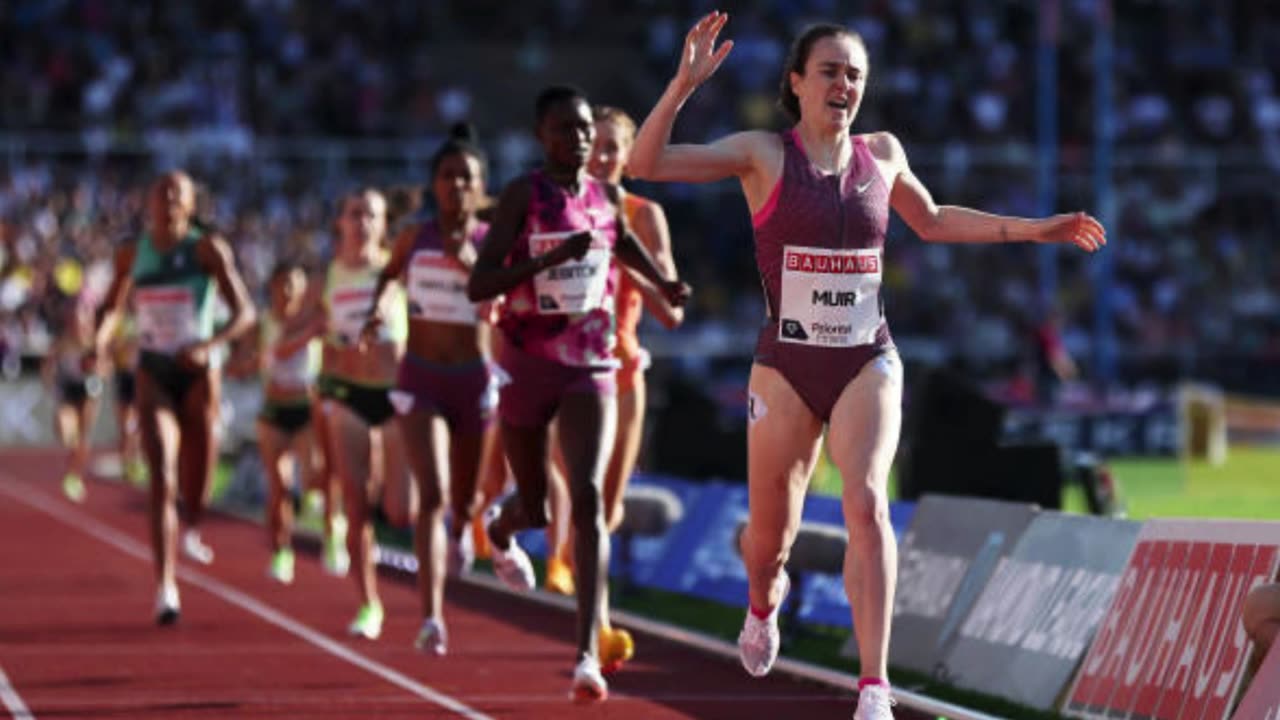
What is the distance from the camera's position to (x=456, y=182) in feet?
39.0

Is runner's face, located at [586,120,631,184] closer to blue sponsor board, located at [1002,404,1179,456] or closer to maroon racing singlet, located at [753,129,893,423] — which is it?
maroon racing singlet, located at [753,129,893,423]

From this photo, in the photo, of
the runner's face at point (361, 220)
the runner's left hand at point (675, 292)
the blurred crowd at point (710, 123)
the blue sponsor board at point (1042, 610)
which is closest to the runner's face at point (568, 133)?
the runner's left hand at point (675, 292)

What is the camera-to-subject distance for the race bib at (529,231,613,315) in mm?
10086

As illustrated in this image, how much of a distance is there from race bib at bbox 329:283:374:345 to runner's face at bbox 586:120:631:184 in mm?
2450

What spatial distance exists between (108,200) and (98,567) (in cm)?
1641

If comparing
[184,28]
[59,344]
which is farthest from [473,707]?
[184,28]

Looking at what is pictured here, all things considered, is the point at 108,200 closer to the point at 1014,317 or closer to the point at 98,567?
the point at 1014,317

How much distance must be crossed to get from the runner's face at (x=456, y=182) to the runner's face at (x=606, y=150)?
1.94ft

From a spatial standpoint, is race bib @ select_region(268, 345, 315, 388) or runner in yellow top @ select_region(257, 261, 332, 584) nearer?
runner in yellow top @ select_region(257, 261, 332, 584)

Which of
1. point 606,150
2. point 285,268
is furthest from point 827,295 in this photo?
point 285,268

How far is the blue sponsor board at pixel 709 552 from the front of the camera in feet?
45.8

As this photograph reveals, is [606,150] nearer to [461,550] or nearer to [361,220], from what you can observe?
[361,220]

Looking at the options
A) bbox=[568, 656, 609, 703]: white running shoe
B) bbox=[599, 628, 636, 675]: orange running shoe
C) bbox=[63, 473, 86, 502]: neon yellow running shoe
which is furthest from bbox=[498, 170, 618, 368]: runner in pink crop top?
bbox=[63, 473, 86, 502]: neon yellow running shoe

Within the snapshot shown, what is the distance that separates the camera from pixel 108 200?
33.6 metres
